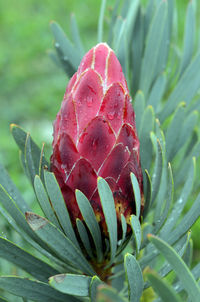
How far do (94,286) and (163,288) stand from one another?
0.48ft

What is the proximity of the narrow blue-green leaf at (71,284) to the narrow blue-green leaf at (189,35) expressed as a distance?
22.5 inches

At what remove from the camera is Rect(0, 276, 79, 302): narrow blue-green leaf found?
0.60 metres

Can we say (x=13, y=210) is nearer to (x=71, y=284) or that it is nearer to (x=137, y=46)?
(x=71, y=284)

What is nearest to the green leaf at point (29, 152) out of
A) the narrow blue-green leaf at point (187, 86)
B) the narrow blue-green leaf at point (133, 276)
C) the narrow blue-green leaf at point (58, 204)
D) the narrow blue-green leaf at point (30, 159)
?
the narrow blue-green leaf at point (30, 159)

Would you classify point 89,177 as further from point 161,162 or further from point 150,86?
point 150,86

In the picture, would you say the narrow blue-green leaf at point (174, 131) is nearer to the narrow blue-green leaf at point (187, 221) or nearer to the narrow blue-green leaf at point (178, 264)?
the narrow blue-green leaf at point (187, 221)

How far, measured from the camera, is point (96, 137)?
0.63m

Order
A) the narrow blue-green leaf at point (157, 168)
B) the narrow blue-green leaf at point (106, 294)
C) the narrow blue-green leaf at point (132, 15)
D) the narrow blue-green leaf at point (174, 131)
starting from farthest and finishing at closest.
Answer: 1. the narrow blue-green leaf at point (132, 15)
2. the narrow blue-green leaf at point (174, 131)
3. the narrow blue-green leaf at point (157, 168)
4. the narrow blue-green leaf at point (106, 294)

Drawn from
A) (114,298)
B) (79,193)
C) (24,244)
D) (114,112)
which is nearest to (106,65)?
(114,112)

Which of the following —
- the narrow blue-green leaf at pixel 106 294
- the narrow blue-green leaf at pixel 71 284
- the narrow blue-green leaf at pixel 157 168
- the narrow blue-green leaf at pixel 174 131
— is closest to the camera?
the narrow blue-green leaf at pixel 106 294

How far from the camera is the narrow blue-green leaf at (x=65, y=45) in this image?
91cm

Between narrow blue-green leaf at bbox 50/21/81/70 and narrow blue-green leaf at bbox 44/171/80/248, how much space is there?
1.32ft

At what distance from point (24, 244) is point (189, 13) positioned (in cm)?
61

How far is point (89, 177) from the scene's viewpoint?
638mm
